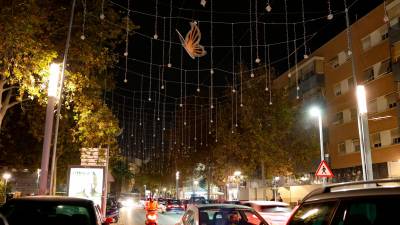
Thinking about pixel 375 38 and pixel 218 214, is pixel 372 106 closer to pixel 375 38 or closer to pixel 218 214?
pixel 375 38

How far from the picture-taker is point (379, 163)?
1478 inches

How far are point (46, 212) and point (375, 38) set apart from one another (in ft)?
117

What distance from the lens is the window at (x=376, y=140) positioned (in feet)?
124

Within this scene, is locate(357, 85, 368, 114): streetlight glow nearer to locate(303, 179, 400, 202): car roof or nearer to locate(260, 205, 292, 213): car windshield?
locate(260, 205, 292, 213): car windshield

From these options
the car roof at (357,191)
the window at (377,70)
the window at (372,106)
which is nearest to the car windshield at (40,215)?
the car roof at (357,191)

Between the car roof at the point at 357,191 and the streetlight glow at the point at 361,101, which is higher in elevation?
the streetlight glow at the point at 361,101

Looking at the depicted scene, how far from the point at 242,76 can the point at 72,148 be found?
1537 centimetres

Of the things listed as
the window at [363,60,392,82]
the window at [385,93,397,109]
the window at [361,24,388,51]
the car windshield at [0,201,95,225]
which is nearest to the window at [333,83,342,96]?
the window at [363,60,392,82]

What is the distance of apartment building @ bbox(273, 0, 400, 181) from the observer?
35.8m

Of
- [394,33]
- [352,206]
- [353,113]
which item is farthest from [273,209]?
[353,113]

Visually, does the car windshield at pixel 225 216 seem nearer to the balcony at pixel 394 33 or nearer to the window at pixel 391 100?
the balcony at pixel 394 33

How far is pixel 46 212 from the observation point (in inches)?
279

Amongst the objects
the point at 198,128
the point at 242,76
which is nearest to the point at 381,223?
the point at 242,76

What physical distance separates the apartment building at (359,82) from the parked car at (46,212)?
2578cm
